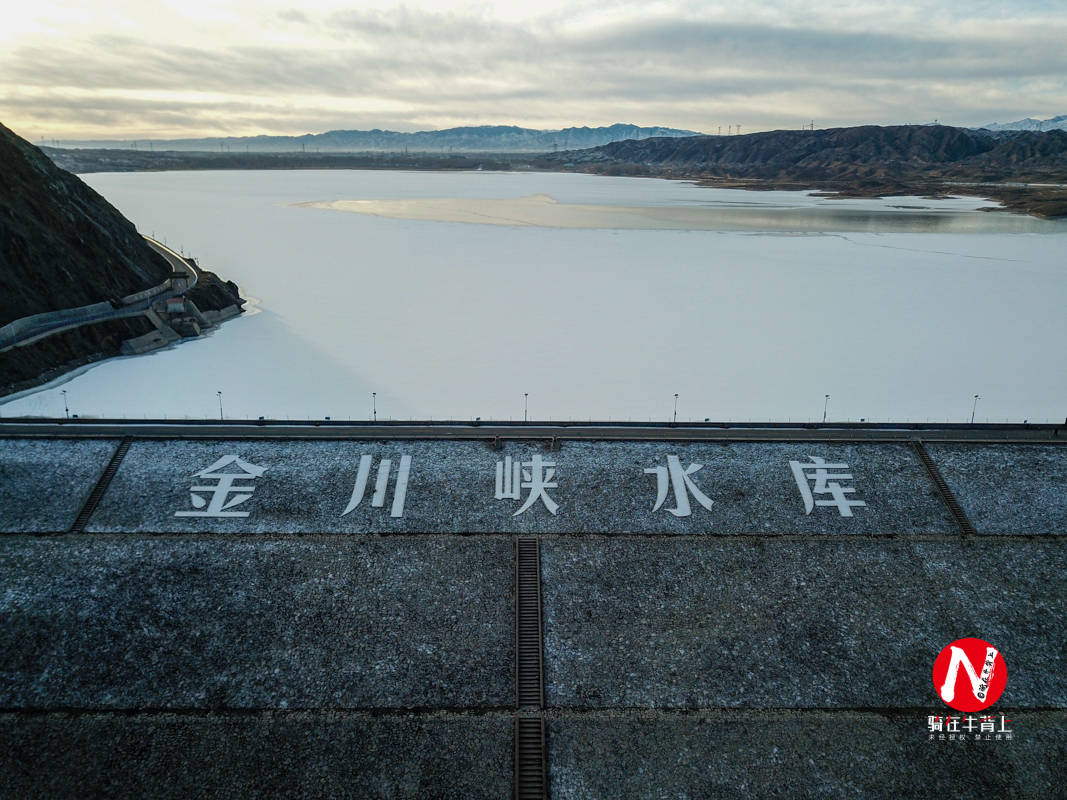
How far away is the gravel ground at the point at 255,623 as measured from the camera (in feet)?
82.4

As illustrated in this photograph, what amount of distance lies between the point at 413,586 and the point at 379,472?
6.70m

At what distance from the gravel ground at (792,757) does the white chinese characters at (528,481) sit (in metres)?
10.1

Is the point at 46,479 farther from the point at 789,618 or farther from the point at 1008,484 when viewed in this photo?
the point at 1008,484

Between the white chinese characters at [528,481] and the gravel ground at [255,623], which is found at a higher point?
the white chinese characters at [528,481]

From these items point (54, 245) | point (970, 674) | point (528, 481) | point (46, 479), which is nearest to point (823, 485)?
point (970, 674)

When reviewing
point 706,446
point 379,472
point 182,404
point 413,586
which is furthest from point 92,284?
point 706,446

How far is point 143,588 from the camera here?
28203mm

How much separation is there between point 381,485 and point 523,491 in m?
6.69

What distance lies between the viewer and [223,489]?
1276 inches

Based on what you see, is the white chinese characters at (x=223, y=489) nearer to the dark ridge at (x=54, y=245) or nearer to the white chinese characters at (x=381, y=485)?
the white chinese characters at (x=381, y=485)

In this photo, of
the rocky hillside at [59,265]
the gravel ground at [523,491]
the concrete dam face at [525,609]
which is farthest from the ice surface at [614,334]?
the concrete dam face at [525,609]

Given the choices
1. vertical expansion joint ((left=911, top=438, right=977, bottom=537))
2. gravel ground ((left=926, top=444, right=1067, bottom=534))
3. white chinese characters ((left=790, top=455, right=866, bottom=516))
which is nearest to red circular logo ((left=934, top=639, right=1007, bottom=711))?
vertical expansion joint ((left=911, top=438, right=977, bottom=537))

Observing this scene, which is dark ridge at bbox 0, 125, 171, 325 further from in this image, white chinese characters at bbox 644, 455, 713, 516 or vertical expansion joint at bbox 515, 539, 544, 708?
white chinese characters at bbox 644, 455, 713, 516

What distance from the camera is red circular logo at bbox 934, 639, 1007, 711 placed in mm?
25641
